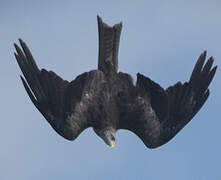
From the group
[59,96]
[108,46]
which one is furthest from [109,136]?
[108,46]

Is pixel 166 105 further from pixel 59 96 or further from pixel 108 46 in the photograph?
pixel 59 96

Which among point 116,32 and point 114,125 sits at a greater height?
point 116,32

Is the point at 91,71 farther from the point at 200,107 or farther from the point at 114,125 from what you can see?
the point at 200,107

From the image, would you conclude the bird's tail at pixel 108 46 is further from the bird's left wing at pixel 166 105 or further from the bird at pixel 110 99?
the bird's left wing at pixel 166 105

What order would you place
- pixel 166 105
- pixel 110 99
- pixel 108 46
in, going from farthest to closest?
1. pixel 108 46
2. pixel 166 105
3. pixel 110 99

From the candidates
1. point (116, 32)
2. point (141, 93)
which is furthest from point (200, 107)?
point (116, 32)

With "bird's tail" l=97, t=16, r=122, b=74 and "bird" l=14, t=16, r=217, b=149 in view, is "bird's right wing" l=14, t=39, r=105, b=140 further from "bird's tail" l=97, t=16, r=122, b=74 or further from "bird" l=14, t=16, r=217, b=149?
"bird's tail" l=97, t=16, r=122, b=74

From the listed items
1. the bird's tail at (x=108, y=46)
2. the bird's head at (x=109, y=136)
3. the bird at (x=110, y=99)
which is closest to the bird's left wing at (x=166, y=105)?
the bird at (x=110, y=99)
